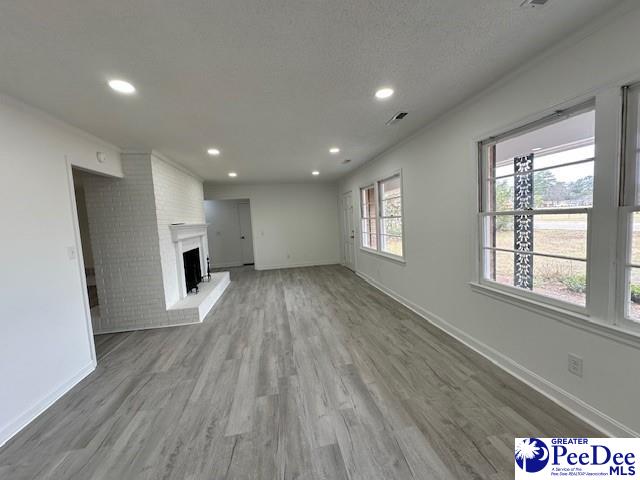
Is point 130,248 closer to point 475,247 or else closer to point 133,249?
point 133,249

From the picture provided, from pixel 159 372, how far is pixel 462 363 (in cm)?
283

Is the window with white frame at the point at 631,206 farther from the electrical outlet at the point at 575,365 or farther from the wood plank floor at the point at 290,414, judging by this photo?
the wood plank floor at the point at 290,414

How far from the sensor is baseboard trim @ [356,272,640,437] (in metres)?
1.57

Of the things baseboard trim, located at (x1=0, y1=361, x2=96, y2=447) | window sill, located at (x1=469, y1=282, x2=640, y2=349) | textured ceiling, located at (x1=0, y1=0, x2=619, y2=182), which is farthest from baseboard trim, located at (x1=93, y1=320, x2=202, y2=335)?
window sill, located at (x1=469, y1=282, x2=640, y2=349)

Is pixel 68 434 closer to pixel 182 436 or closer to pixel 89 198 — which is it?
pixel 182 436

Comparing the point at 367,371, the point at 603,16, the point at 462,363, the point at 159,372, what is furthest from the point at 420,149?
the point at 159,372

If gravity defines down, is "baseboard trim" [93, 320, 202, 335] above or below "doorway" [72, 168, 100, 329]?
below

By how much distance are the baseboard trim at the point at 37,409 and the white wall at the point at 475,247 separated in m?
3.75

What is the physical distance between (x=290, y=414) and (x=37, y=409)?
6.40ft

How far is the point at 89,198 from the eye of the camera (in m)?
3.45

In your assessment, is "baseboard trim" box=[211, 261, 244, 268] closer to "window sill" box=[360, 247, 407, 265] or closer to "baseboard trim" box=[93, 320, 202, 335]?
"window sill" box=[360, 247, 407, 265]

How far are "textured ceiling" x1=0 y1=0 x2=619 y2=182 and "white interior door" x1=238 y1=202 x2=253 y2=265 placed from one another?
5702mm

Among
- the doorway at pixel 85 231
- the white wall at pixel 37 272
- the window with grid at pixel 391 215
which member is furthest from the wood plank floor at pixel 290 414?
the doorway at pixel 85 231

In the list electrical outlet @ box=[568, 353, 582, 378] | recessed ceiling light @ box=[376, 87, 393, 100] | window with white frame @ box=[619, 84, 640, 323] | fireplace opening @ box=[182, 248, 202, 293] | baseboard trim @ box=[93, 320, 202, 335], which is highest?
recessed ceiling light @ box=[376, 87, 393, 100]
